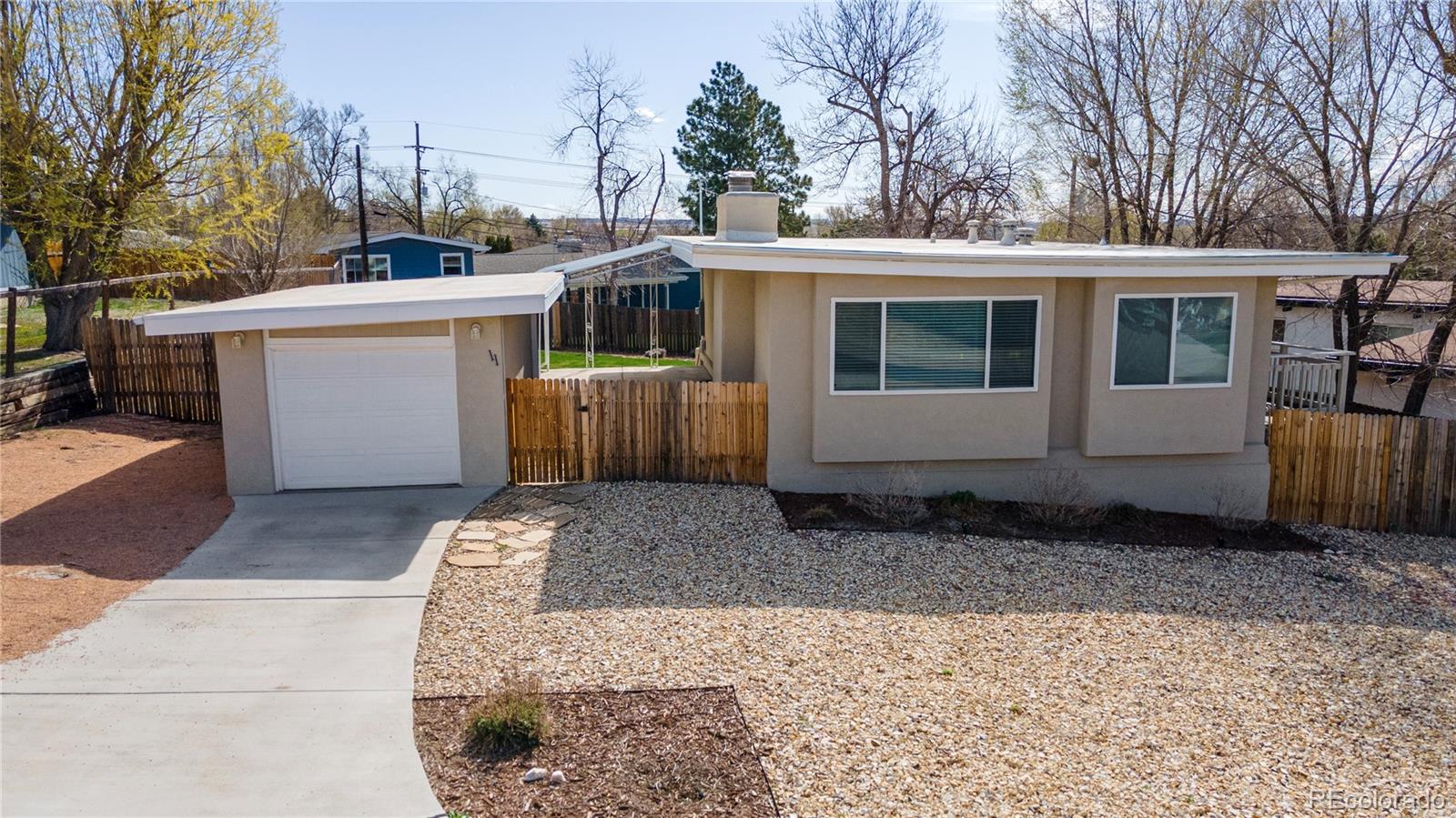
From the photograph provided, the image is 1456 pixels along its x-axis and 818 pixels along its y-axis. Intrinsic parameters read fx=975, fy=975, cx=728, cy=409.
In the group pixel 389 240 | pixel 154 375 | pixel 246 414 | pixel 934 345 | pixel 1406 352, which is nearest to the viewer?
pixel 246 414

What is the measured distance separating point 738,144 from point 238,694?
106 ft

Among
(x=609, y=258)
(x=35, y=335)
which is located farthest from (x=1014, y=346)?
(x=35, y=335)

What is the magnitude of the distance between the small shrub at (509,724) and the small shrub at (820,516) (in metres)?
5.24

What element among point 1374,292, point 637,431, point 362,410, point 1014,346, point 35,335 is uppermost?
point 1374,292

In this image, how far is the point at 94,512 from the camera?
10352mm

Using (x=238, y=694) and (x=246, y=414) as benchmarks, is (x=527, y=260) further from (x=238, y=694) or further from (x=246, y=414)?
(x=238, y=694)

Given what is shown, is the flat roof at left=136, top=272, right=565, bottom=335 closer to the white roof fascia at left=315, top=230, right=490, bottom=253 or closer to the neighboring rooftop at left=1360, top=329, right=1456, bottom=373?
the neighboring rooftop at left=1360, top=329, right=1456, bottom=373

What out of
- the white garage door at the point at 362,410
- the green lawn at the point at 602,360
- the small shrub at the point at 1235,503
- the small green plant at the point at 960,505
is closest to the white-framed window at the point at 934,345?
the small green plant at the point at 960,505

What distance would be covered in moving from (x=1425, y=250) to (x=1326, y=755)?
46.6ft

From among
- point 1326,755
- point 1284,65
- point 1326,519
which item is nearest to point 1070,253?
point 1326,519

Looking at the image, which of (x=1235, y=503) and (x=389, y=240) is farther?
(x=389, y=240)

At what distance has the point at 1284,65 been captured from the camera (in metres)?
18.7

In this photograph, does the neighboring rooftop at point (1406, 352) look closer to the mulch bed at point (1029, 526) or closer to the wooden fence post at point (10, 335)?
the mulch bed at point (1029, 526)

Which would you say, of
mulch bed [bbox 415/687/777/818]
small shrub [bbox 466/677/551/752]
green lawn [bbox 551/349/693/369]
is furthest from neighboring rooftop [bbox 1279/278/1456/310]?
small shrub [bbox 466/677/551/752]
